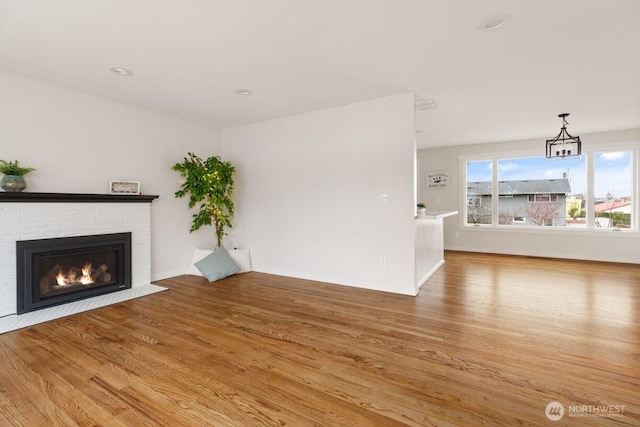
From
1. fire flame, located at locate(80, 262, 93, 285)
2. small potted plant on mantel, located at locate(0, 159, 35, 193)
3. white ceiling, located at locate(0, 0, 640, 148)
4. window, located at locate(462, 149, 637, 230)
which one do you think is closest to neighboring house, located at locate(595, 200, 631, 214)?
window, located at locate(462, 149, 637, 230)

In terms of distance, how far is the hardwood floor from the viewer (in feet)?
5.22

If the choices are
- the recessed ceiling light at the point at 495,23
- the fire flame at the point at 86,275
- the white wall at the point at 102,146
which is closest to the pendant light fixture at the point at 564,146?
the recessed ceiling light at the point at 495,23

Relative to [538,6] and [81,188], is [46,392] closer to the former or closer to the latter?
[81,188]

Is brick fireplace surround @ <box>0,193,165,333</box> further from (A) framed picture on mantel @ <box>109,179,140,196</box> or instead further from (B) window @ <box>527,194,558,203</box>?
(B) window @ <box>527,194,558,203</box>

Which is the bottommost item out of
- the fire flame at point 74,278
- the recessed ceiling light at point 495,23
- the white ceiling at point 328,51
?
the fire flame at point 74,278

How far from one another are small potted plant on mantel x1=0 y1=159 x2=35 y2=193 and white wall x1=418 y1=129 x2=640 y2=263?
6863 millimetres

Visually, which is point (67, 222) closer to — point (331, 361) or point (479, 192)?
point (331, 361)

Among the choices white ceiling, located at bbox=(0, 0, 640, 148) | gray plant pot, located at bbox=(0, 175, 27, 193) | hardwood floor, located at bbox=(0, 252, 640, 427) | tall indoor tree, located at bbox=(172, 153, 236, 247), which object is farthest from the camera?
tall indoor tree, located at bbox=(172, 153, 236, 247)

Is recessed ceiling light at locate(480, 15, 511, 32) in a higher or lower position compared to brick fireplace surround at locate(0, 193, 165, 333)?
higher

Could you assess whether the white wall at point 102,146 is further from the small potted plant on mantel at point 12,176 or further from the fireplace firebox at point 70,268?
the fireplace firebox at point 70,268

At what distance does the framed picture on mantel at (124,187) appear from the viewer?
3.78 metres

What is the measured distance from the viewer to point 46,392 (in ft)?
5.76

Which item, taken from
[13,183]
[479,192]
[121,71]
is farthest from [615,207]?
[13,183]

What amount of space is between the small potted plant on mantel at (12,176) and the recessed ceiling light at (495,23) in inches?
168
